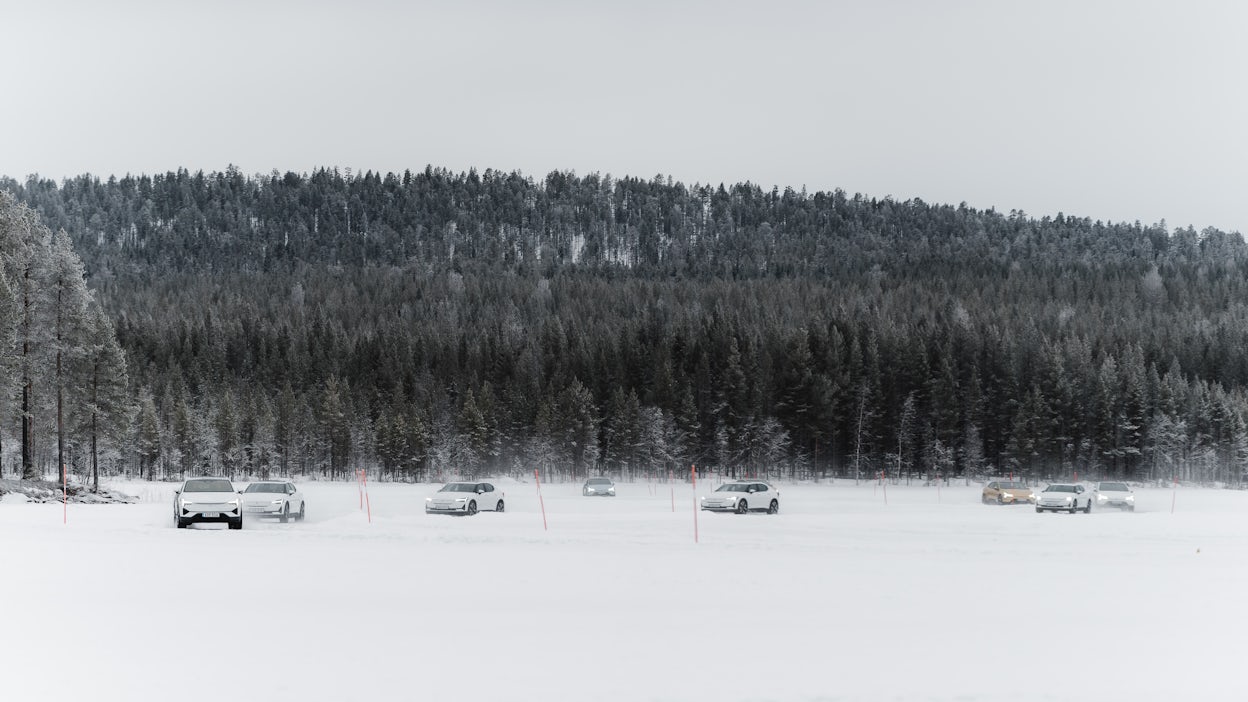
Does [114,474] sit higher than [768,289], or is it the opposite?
[768,289]

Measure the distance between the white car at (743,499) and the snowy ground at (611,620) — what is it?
46.8ft

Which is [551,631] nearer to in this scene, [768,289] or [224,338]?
[224,338]

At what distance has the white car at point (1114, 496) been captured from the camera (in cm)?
5062

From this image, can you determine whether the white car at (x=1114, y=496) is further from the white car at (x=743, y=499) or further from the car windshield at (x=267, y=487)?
the car windshield at (x=267, y=487)

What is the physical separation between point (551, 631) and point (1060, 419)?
104 meters

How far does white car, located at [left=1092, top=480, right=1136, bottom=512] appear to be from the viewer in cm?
5062

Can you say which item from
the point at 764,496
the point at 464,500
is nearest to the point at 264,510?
the point at 464,500

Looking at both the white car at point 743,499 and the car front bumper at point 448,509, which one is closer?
the car front bumper at point 448,509

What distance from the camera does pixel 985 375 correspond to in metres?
118

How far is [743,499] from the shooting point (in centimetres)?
4228

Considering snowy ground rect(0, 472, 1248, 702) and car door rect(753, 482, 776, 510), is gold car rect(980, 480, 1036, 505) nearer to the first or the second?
car door rect(753, 482, 776, 510)

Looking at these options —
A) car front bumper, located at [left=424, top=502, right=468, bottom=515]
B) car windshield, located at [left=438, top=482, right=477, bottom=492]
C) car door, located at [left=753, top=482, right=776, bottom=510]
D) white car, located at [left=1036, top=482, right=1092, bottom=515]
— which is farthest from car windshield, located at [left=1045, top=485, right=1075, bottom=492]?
car front bumper, located at [left=424, top=502, right=468, bottom=515]

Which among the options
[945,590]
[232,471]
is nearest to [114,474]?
[232,471]

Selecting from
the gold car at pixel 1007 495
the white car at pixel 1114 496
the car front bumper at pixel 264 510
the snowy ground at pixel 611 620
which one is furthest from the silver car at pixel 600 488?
the snowy ground at pixel 611 620
